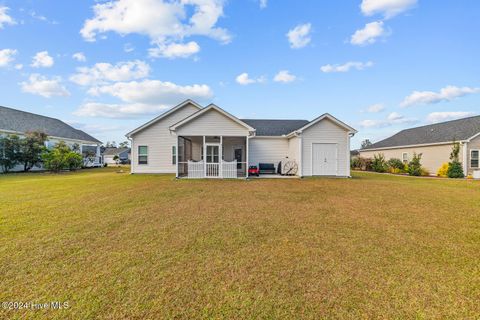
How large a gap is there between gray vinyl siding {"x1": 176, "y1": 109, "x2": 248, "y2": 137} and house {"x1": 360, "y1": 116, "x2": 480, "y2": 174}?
60.2 feet

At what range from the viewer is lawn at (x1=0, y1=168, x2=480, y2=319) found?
8.79ft

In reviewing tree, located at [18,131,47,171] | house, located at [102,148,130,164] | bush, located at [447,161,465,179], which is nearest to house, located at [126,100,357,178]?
bush, located at [447,161,465,179]

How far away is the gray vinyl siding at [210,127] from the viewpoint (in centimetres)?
1455

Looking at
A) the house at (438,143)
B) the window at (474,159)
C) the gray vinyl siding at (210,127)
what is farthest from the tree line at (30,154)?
the window at (474,159)

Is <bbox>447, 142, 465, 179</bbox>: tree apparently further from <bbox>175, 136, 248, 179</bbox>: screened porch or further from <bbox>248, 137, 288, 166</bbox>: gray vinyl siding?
<bbox>175, 136, 248, 179</bbox>: screened porch

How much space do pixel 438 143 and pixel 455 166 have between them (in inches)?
120

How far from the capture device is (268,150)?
18.9 meters

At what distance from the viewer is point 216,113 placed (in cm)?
1459

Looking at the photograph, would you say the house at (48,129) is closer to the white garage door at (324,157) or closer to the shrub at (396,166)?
the white garage door at (324,157)

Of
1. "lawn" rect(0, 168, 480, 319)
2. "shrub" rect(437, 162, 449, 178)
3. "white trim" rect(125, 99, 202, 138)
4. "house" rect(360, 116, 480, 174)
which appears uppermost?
"white trim" rect(125, 99, 202, 138)

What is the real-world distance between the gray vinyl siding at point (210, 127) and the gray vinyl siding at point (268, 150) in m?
4.52

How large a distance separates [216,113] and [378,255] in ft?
40.2

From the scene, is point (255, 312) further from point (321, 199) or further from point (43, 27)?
point (43, 27)

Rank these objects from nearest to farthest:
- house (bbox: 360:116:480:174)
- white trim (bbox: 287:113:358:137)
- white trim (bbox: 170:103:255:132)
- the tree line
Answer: white trim (bbox: 170:103:255:132)
white trim (bbox: 287:113:358:137)
house (bbox: 360:116:480:174)
the tree line
